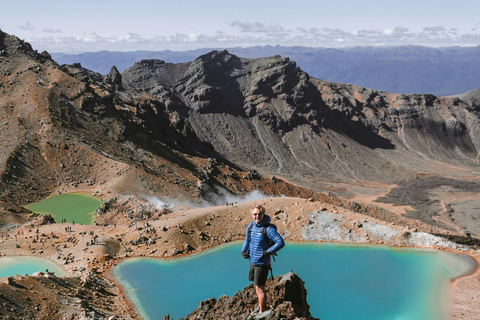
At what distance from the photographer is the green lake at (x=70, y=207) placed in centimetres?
4662

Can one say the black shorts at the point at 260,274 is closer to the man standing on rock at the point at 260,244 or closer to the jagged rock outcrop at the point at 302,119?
the man standing on rock at the point at 260,244

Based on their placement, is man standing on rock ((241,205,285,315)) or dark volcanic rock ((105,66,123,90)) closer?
man standing on rock ((241,205,285,315))

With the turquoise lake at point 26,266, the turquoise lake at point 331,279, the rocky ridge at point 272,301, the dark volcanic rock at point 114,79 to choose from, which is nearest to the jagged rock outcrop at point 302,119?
the dark volcanic rock at point 114,79

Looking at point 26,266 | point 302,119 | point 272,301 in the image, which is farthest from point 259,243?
point 302,119

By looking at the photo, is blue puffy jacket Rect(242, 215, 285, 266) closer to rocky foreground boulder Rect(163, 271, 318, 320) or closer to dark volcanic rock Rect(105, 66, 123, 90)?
rocky foreground boulder Rect(163, 271, 318, 320)

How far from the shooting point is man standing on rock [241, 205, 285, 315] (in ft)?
44.9

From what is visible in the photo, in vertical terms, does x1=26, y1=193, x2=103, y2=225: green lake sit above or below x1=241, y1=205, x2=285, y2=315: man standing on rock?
below

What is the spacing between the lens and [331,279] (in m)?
31.5

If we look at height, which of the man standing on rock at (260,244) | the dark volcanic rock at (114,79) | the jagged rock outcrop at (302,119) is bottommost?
the jagged rock outcrop at (302,119)

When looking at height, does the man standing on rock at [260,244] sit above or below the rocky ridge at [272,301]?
above

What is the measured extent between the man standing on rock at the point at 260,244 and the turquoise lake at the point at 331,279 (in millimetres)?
13504

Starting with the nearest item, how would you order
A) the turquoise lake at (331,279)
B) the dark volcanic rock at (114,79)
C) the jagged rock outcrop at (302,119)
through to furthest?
1. the turquoise lake at (331,279)
2. the dark volcanic rock at (114,79)
3. the jagged rock outcrop at (302,119)

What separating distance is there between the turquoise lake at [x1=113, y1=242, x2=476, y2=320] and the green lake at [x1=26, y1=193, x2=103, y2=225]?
1535 cm

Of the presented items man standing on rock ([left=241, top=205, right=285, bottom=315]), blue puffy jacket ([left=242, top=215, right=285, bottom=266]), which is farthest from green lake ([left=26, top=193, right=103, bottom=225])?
blue puffy jacket ([left=242, top=215, right=285, bottom=266])
